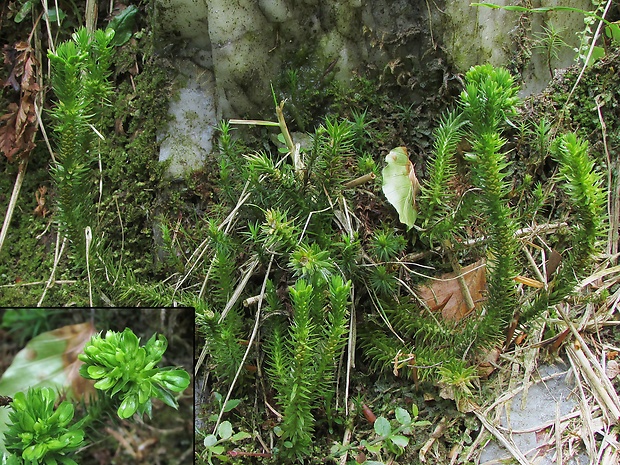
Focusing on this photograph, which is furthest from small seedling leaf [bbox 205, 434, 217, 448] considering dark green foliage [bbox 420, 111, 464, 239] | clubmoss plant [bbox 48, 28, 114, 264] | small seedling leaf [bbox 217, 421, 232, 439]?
dark green foliage [bbox 420, 111, 464, 239]

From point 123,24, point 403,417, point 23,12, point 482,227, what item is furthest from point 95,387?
point 23,12

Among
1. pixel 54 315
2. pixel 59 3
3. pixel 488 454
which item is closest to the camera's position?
pixel 488 454

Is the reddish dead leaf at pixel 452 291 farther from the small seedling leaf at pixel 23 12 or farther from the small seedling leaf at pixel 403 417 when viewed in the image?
the small seedling leaf at pixel 23 12

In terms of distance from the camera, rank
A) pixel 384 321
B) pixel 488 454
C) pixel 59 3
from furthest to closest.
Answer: pixel 59 3
pixel 384 321
pixel 488 454

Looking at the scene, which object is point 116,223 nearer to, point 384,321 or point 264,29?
point 264,29

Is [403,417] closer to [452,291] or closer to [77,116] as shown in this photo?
[452,291]

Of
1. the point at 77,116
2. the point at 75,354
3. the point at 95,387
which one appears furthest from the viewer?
the point at 75,354

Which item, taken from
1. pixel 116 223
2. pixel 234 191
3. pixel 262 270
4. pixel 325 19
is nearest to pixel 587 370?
pixel 262 270
